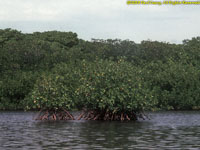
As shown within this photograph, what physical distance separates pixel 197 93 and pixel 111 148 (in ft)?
226

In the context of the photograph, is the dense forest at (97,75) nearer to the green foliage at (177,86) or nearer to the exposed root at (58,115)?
the green foliage at (177,86)

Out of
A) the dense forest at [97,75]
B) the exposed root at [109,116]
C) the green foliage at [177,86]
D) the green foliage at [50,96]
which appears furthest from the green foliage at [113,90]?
the green foliage at [177,86]

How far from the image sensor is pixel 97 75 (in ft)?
186

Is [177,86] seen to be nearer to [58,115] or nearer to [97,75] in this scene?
[58,115]

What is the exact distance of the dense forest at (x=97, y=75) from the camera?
2240 inches

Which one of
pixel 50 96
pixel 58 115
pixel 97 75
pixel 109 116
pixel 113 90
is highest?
pixel 97 75

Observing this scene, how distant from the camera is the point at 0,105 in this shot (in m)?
94.9

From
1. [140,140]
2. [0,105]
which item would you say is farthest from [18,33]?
[140,140]

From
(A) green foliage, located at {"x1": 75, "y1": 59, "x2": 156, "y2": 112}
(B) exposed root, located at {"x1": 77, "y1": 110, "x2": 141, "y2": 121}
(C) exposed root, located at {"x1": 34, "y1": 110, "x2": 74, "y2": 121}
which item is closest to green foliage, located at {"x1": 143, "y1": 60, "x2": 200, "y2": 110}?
(C) exposed root, located at {"x1": 34, "y1": 110, "x2": 74, "y2": 121}

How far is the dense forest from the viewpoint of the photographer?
5691 centimetres

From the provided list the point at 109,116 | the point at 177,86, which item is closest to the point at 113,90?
the point at 109,116

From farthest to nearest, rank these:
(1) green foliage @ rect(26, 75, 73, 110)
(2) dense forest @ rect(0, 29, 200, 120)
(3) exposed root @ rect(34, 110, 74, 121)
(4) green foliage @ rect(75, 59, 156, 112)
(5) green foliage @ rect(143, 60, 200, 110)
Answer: (5) green foliage @ rect(143, 60, 200, 110)
(3) exposed root @ rect(34, 110, 74, 121)
(1) green foliage @ rect(26, 75, 73, 110)
(2) dense forest @ rect(0, 29, 200, 120)
(4) green foliage @ rect(75, 59, 156, 112)

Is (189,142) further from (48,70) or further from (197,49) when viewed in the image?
(197,49)

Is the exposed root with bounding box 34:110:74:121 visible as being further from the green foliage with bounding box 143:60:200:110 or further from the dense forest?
the green foliage with bounding box 143:60:200:110
